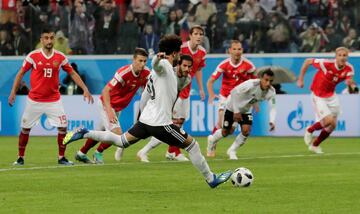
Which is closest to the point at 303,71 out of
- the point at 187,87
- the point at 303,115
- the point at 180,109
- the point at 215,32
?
the point at 187,87

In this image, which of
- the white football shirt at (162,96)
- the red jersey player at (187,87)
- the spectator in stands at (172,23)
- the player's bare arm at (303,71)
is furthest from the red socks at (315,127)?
the white football shirt at (162,96)

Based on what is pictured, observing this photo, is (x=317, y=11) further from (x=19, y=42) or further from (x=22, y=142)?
(x=22, y=142)

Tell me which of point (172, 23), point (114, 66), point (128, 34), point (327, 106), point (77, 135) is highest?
point (77, 135)

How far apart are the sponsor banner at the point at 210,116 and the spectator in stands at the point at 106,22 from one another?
9.04 ft

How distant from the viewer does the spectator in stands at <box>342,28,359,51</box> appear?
28625mm

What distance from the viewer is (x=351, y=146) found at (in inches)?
910

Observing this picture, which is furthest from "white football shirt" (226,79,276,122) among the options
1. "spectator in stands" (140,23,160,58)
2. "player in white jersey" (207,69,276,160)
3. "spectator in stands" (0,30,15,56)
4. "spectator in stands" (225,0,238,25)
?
"spectator in stands" (0,30,15,56)

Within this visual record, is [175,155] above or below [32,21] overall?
below

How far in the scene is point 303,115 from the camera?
27.1 metres

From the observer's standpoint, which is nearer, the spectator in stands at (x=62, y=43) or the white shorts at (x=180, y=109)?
the white shorts at (x=180, y=109)

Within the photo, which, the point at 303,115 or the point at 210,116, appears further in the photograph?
the point at 210,116

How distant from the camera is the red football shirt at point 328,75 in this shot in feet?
72.9

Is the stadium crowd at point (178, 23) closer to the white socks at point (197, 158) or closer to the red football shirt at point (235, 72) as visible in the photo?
the red football shirt at point (235, 72)

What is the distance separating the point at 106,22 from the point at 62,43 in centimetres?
147
